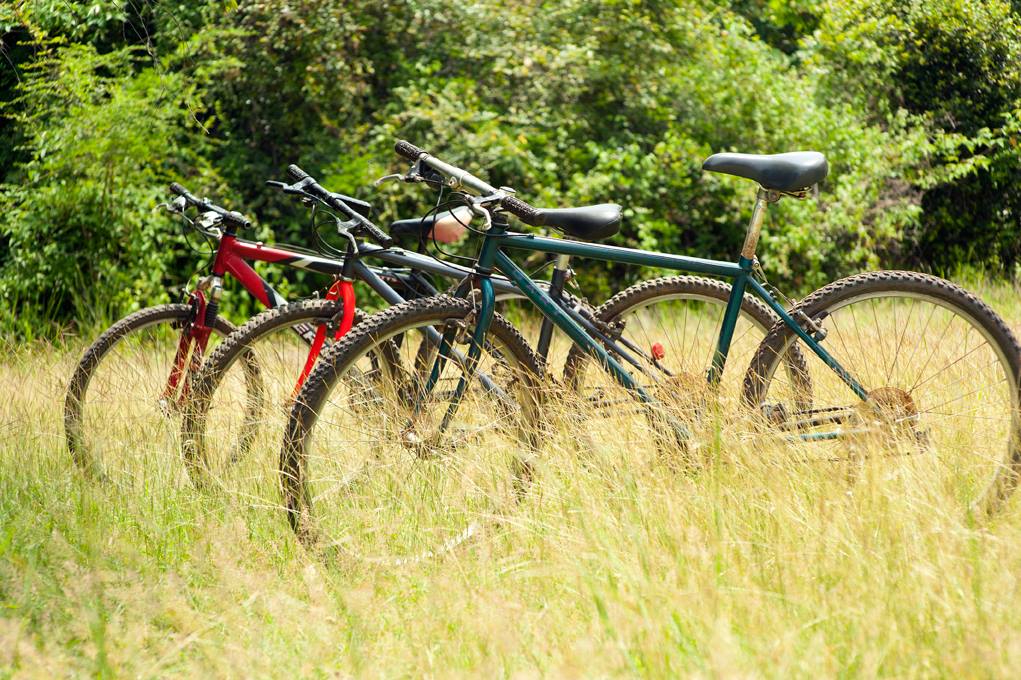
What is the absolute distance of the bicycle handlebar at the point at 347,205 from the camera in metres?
3.95

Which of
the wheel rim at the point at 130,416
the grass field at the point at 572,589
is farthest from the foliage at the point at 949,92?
the grass field at the point at 572,589

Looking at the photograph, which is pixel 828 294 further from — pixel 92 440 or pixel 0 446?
pixel 0 446

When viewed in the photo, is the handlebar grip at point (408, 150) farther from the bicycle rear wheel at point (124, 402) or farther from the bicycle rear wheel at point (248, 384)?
the bicycle rear wheel at point (124, 402)

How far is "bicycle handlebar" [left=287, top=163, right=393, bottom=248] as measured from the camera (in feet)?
13.0

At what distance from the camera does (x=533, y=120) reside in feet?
28.2

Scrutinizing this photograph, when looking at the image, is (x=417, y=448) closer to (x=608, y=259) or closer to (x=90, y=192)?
(x=608, y=259)

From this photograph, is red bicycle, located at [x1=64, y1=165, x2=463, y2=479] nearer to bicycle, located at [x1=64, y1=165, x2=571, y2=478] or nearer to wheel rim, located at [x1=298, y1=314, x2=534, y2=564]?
bicycle, located at [x1=64, y1=165, x2=571, y2=478]

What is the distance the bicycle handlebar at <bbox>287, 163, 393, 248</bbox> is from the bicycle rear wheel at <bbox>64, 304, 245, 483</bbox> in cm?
65

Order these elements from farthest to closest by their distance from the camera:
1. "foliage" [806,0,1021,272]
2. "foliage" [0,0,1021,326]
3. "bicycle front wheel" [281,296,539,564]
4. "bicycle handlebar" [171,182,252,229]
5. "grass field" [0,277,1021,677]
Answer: "foliage" [806,0,1021,272] < "foliage" [0,0,1021,326] < "bicycle handlebar" [171,182,252,229] < "bicycle front wheel" [281,296,539,564] < "grass field" [0,277,1021,677]

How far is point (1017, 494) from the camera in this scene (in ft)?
11.0

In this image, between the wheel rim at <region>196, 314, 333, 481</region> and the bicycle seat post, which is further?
the wheel rim at <region>196, 314, 333, 481</region>

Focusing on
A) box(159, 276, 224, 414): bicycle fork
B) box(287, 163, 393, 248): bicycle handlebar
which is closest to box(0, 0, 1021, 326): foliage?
box(159, 276, 224, 414): bicycle fork

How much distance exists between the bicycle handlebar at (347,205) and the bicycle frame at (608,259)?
60 centimetres

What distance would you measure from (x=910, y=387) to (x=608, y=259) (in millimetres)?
1035
